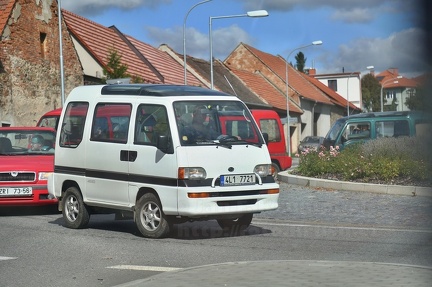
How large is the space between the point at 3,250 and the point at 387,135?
14485mm

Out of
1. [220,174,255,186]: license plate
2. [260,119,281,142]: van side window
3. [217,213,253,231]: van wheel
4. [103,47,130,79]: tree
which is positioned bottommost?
[217,213,253,231]: van wheel

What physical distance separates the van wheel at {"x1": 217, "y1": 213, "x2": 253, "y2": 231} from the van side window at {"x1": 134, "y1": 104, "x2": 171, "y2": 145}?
1800 mm

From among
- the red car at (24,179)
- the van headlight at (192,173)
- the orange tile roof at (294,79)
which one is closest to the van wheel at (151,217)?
the van headlight at (192,173)

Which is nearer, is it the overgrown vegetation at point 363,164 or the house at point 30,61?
the overgrown vegetation at point 363,164

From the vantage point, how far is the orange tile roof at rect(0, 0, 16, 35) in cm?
3200

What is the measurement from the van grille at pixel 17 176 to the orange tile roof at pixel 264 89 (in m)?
49.8

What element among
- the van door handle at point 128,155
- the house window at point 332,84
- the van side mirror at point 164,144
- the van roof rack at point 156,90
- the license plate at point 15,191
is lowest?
the license plate at point 15,191

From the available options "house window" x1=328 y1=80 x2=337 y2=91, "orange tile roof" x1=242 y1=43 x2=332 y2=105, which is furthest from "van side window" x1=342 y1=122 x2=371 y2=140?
"house window" x1=328 y1=80 x2=337 y2=91

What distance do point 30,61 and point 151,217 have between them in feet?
80.2

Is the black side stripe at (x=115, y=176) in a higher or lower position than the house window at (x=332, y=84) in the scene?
lower

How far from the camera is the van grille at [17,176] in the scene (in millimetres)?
14086

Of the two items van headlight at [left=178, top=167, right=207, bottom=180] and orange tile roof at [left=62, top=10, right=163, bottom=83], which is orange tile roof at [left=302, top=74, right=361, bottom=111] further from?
van headlight at [left=178, top=167, right=207, bottom=180]

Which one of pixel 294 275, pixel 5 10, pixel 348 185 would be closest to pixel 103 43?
pixel 5 10

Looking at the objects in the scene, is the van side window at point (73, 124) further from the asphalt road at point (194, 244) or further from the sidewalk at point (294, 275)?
the sidewalk at point (294, 275)
